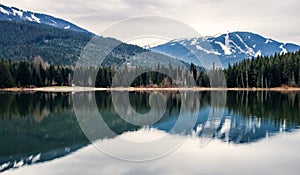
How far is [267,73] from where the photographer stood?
359 ft

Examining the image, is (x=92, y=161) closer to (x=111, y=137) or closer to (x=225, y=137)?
(x=111, y=137)

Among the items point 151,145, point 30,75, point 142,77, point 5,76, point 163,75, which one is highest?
point 163,75

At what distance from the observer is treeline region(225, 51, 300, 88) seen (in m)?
106

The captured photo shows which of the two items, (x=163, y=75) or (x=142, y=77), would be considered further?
(x=142, y=77)

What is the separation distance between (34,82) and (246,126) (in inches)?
4170

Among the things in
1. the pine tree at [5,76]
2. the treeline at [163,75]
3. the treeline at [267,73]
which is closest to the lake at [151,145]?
the treeline at [267,73]

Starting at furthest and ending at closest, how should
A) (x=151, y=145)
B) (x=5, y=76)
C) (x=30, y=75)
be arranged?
(x=30, y=75) → (x=5, y=76) → (x=151, y=145)

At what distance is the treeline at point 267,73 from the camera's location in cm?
10594

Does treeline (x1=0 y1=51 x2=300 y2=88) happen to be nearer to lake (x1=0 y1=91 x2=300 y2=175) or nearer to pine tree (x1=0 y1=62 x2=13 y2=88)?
pine tree (x1=0 y1=62 x2=13 y2=88)

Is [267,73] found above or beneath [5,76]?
above

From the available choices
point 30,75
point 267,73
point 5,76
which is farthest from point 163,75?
point 5,76

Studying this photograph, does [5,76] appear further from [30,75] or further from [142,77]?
[142,77]

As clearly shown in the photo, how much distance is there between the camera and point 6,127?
31094mm

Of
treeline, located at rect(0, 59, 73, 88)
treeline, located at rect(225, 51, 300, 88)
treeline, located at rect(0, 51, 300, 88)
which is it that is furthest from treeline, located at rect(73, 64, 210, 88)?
treeline, located at rect(225, 51, 300, 88)
